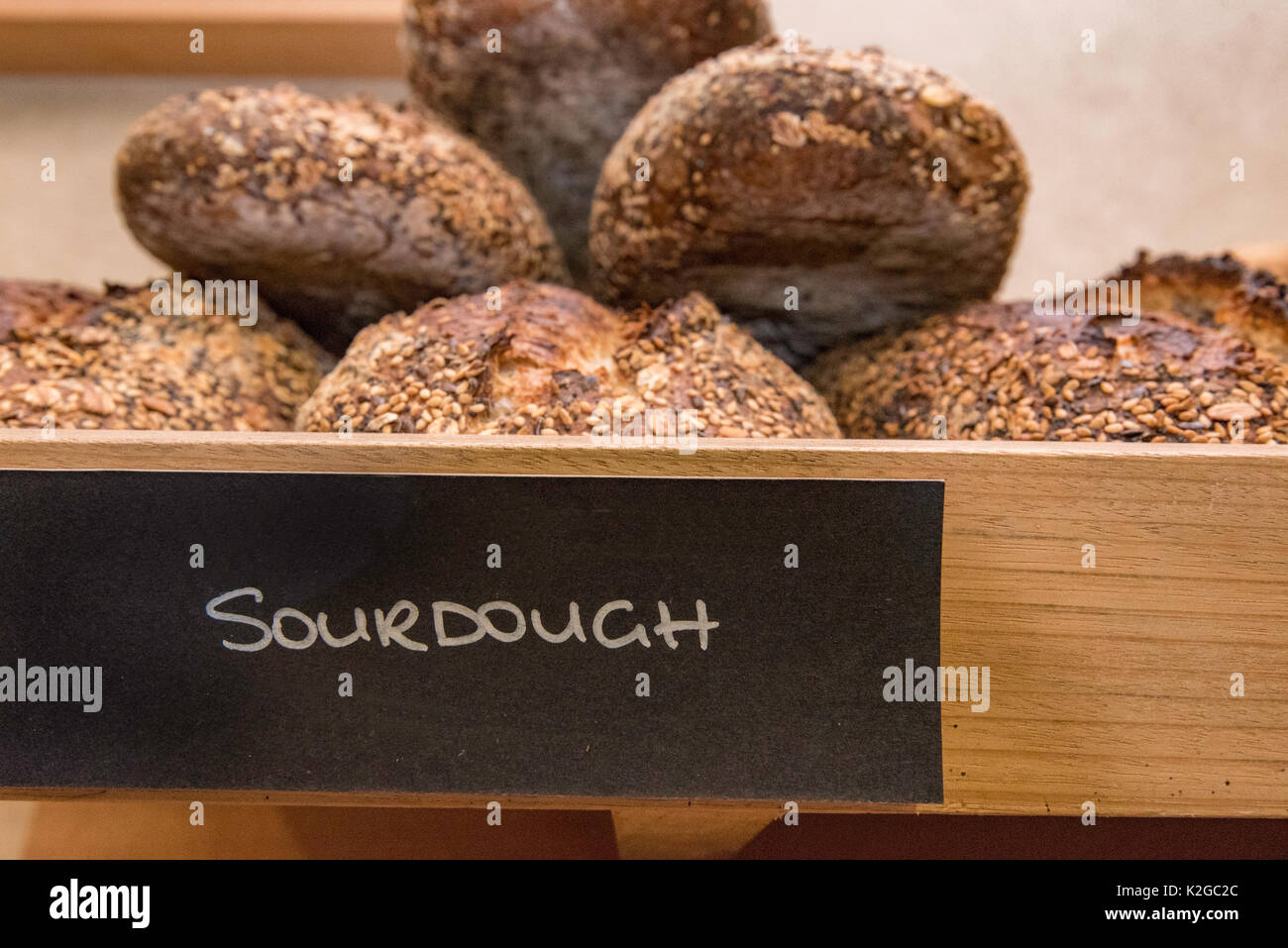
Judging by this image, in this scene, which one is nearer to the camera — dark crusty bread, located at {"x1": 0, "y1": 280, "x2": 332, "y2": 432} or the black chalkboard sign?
the black chalkboard sign

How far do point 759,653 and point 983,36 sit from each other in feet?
4.48

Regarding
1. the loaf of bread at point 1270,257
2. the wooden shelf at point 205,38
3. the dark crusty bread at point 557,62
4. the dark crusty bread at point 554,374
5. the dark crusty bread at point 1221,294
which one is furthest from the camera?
the wooden shelf at point 205,38

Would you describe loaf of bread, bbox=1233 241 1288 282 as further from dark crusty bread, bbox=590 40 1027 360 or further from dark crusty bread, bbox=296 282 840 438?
dark crusty bread, bbox=296 282 840 438

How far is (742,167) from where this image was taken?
0.82 metres

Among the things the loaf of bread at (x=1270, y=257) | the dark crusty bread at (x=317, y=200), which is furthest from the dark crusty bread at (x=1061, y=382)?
the loaf of bread at (x=1270, y=257)

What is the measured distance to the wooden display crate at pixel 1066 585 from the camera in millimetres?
519

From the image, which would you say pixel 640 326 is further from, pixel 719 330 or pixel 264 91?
pixel 264 91

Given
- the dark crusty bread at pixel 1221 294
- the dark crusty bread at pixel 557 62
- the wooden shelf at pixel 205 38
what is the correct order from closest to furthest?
the dark crusty bread at pixel 1221 294 → the dark crusty bread at pixel 557 62 → the wooden shelf at pixel 205 38

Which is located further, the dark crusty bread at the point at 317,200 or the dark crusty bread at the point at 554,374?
the dark crusty bread at the point at 317,200

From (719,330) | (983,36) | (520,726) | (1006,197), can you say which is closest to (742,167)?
(719,330)

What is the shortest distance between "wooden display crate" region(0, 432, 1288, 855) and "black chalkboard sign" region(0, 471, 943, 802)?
0.01 meters

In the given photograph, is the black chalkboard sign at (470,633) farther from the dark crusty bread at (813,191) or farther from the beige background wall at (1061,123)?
the beige background wall at (1061,123)

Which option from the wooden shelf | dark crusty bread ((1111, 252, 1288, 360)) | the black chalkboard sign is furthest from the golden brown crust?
dark crusty bread ((1111, 252, 1288, 360))

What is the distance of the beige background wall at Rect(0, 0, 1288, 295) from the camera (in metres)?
1.32
